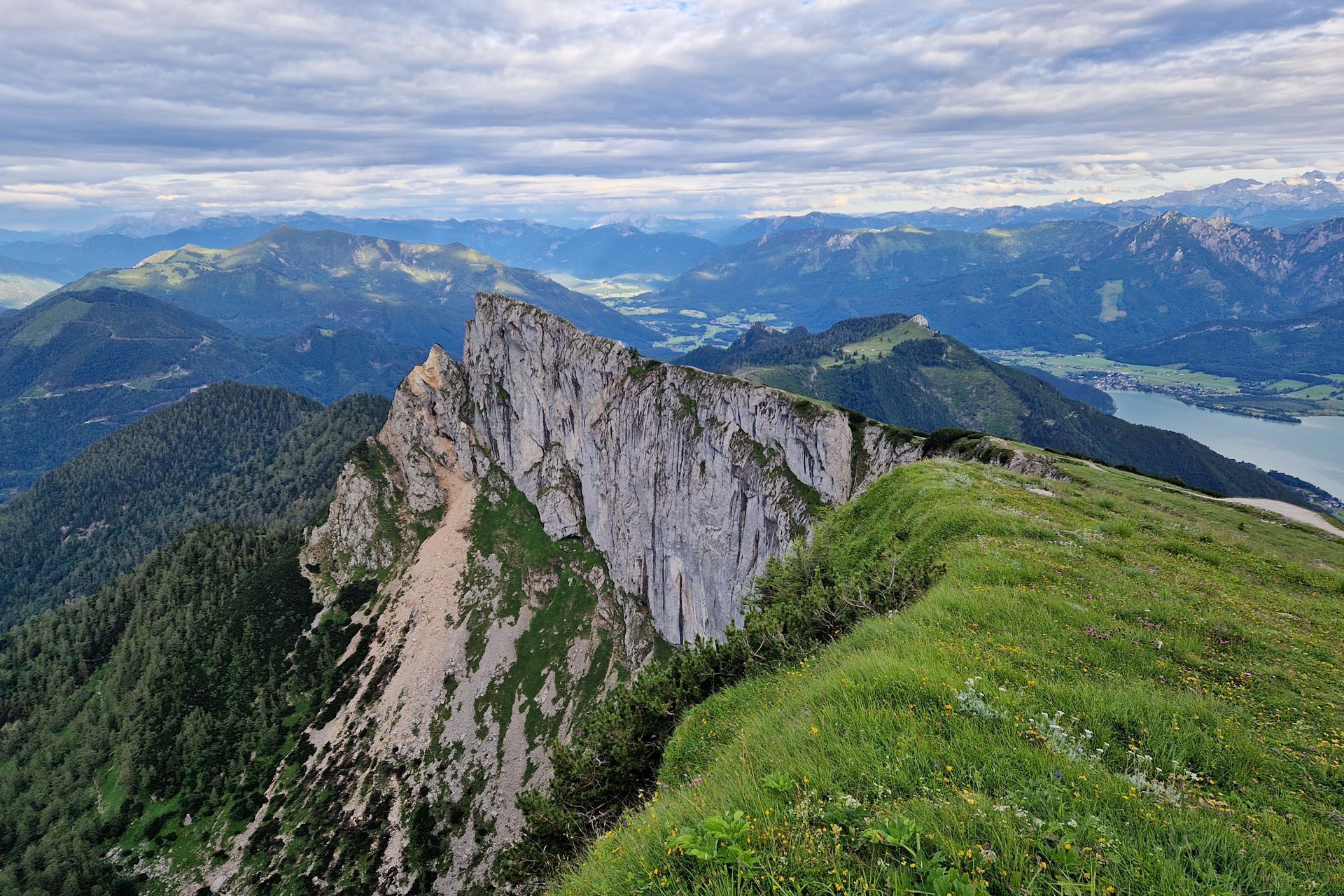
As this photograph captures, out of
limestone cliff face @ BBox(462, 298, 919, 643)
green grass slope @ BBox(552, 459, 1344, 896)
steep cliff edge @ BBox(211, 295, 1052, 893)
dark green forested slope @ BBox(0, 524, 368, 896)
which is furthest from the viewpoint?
dark green forested slope @ BBox(0, 524, 368, 896)

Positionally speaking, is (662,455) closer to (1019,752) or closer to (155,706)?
(1019,752)

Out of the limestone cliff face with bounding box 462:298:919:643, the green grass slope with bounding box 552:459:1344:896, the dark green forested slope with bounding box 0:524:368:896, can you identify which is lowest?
the dark green forested slope with bounding box 0:524:368:896

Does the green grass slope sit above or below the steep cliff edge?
above

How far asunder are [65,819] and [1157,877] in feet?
597

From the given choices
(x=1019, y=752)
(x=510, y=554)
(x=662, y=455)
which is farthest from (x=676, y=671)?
(x=510, y=554)

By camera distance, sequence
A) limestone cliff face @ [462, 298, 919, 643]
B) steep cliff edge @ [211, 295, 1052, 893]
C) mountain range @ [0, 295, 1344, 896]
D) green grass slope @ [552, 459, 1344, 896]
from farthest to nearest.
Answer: steep cliff edge @ [211, 295, 1052, 893], limestone cliff face @ [462, 298, 919, 643], mountain range @ [0, 295, 1344, 896], green grass slope @ [552, 459, 1344, 896]

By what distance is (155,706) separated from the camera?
13212cm

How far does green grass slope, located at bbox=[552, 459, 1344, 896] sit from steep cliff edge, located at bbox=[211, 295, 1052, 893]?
43.9 m

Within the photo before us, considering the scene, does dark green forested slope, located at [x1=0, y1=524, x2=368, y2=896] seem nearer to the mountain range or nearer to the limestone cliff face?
the mountain range

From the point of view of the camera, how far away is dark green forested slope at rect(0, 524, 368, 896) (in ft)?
366

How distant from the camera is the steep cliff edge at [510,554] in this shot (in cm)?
9119

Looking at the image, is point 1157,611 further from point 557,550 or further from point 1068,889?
point 557,550

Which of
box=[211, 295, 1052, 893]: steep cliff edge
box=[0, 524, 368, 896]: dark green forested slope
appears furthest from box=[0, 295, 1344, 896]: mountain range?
box=[0, 524, 368, 896]: dark green forested slope

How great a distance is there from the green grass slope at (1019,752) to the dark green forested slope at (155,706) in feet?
467
